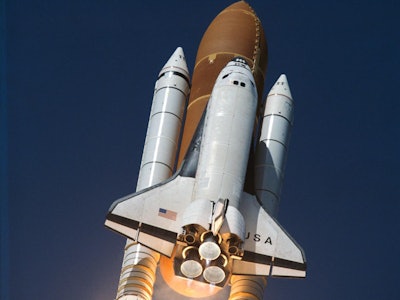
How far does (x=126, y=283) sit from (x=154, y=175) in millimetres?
1749

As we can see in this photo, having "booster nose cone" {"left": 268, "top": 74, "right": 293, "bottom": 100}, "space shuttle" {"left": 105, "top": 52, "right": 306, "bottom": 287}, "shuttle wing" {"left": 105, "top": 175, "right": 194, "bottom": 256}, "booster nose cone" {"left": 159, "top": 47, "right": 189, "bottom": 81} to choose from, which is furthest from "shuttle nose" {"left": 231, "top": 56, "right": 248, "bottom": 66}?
"shuttle wing" {"left": 105, "top": 175, "right": 194, "bottom": 256}

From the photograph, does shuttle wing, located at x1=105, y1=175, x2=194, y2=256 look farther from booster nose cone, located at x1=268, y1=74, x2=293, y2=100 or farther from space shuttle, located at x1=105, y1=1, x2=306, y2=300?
booster nose cone, located at x1=268, y1=74, x2=293, y2=100

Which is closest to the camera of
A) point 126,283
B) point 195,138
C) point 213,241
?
point 213,241

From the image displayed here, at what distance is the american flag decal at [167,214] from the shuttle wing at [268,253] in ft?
2.99

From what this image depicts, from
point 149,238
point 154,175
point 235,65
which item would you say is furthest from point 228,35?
point 149,238

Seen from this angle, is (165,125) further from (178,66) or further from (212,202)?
(212,202)

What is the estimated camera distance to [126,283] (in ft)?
40.0

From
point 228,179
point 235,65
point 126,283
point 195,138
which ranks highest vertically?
point 235,65

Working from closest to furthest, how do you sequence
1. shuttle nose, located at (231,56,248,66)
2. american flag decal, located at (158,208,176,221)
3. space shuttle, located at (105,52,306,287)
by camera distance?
space shuttle, located at (105,52,306,287) → american flag decal, located at (158,208,176,221) → shuttle nose, located at (231,56,248,66)

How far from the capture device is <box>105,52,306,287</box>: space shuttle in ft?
38.0

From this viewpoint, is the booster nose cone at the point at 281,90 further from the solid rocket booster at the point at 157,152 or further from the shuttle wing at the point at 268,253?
the shuttle wing at the point at 268,253

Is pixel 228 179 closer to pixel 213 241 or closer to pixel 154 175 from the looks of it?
pixel 213 241

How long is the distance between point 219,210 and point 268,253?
3.67 feet

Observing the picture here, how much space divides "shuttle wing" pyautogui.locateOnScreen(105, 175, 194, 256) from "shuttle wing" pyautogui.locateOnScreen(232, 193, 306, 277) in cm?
88
